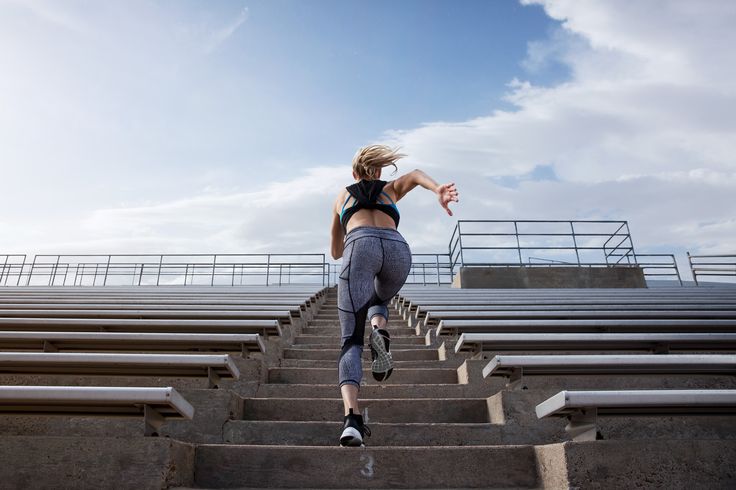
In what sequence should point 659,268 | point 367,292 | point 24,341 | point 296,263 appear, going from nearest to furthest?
point 367,292 < point 24,341 < point 659,268 < point 296,263

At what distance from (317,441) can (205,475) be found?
580mm

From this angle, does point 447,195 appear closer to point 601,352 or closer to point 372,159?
point 372,159

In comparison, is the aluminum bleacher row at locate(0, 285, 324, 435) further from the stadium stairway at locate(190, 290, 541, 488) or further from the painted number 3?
the painted number 3

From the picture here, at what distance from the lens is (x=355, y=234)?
7.52ft

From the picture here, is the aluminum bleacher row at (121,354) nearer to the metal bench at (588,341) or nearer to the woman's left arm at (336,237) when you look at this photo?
the woman's left arm at (336,237)

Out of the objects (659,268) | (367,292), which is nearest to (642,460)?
(367,292)

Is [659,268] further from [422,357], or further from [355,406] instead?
[355,406]

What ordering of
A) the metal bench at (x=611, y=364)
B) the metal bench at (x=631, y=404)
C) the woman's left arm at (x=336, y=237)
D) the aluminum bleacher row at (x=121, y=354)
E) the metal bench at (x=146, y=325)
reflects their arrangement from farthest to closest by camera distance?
the metal bench at (x=146, y=325) → the woman's left arm at (x=336, y=237) → the metal bench at (x=611, y=364) → the aluminum bleacher row at (x=121, y=354) → the metal bench at (x=631, y=404)

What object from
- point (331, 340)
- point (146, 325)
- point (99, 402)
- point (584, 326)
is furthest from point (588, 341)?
point (146, 325)

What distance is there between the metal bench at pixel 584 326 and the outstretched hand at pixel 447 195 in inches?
70.0

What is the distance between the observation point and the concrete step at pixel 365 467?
1.94 m

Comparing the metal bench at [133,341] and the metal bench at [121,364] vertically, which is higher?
the metal bench at [133,341]

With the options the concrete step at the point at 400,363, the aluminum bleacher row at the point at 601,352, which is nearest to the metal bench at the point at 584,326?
the aluminum bleacher row at the point at 601,352

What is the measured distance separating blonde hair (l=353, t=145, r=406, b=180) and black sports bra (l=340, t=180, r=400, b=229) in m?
0.08
